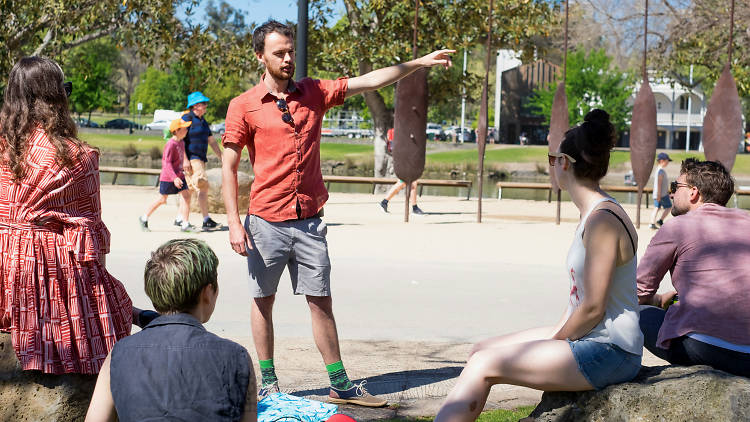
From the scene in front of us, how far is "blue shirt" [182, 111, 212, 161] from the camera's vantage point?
39.4ft

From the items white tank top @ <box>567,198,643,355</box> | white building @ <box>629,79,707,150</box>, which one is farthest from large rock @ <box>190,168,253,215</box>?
white building @ <box>629,79,707,150</box>

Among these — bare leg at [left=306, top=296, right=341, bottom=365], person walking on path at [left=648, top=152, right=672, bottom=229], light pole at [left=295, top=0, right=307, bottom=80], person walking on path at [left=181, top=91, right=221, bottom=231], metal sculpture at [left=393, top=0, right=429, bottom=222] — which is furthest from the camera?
person walking on path at [left=648, top=152, right=672, bottom=229]

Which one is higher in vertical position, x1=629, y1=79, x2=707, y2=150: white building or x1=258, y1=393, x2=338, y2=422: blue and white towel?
x1=629, y1=79, x2=707, y2=150: white building

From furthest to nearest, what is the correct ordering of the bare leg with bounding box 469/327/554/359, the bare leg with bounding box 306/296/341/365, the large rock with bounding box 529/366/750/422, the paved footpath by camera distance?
the paved footpath, the bare leg with bounding box 306/296/341/365, the bare leg with bounding box 469/327/554/359, the large rock with bounding box 529/366/750/422

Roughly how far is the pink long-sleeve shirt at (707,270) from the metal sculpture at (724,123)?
24.8 feet

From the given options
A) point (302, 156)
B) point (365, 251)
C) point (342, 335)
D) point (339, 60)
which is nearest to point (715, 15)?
point (339, 60)

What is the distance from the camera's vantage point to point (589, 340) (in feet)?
11.2

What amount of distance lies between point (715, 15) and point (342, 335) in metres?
16.7

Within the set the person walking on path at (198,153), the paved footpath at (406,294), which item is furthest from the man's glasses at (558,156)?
the person walking on path at (198,153)

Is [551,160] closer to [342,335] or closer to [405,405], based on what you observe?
[405,405]

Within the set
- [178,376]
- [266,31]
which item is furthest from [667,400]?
[266,31]

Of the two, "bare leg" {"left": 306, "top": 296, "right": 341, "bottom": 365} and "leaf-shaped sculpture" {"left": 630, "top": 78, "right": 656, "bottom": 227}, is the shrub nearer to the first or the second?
"leaf-shaped sculpture" {"left": 630, "top": 78, "right": 656, "bottom": 227}

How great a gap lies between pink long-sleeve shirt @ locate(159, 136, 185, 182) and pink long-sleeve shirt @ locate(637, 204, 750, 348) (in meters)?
8.81

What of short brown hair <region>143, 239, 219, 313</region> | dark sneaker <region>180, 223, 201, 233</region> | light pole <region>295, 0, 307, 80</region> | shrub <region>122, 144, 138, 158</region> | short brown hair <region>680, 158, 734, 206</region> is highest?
light pole <region>295, 0, 307, 80</region>
